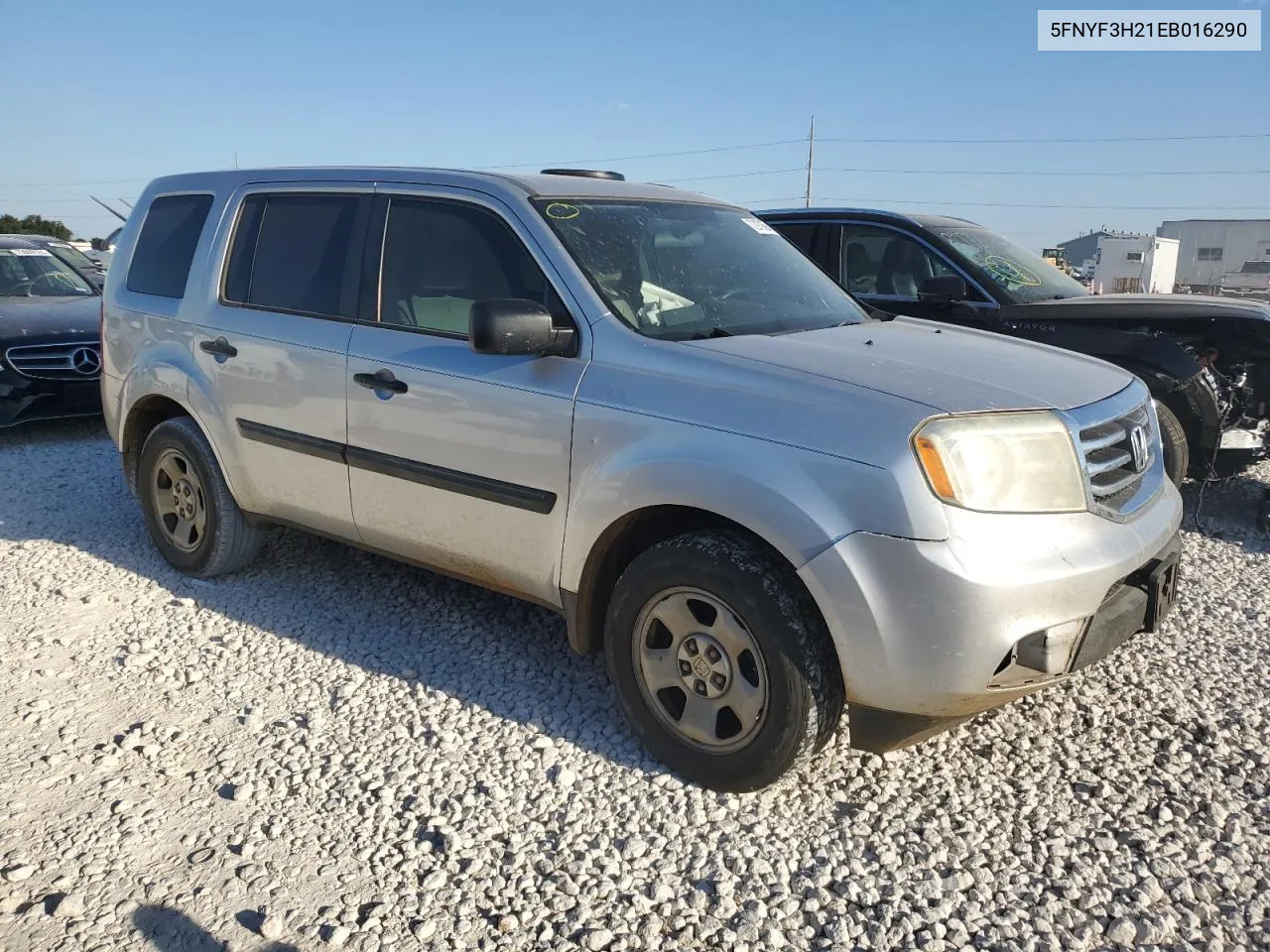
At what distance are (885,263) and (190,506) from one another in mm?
4543

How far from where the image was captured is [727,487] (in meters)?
2.92

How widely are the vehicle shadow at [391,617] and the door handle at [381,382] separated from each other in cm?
110

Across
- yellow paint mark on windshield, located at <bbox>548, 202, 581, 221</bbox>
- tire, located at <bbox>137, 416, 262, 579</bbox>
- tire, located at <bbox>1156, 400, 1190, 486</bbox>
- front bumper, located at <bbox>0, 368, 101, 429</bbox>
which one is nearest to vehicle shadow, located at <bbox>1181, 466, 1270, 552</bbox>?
tire, located at <bbox>1156, 400, 1190, 486</bbox>

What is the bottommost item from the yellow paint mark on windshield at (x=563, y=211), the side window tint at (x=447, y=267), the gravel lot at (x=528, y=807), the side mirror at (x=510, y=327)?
the gravel lot at (x=528, y=807)

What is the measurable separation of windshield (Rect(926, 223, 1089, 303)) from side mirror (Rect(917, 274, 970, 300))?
370 mm

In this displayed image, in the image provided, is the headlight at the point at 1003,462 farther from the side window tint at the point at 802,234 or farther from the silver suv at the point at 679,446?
the side window tint at the point at 802,234

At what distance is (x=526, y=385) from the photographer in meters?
3.40

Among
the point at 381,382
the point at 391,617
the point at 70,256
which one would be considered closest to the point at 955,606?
the point at 381,382

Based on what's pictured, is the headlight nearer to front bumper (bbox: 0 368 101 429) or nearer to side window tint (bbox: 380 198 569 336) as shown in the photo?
side window tint (bbox: 380 198 569 336)

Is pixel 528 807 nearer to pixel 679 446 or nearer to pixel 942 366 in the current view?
pixel 679 446

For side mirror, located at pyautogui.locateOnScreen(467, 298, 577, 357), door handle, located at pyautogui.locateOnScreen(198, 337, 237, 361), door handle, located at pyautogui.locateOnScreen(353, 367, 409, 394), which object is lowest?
door handle, located at pyautogui.locateOnScreen(353, 367, 409, 394)

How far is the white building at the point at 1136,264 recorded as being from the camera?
34125 millimetres

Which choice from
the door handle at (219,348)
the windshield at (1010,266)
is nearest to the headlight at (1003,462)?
the door handle at (219,348)

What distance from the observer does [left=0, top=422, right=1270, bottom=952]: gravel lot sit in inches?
101
